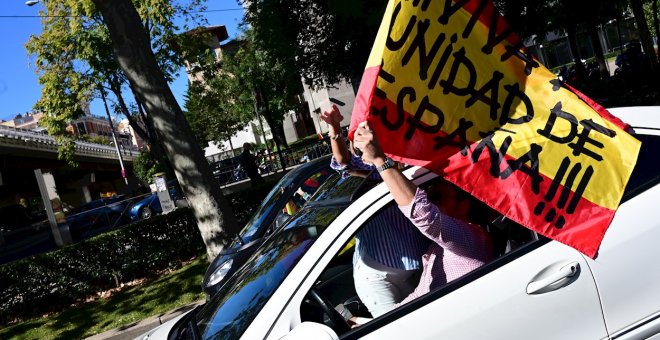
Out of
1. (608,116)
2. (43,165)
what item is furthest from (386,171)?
(43,165)

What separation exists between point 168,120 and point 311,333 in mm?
6038

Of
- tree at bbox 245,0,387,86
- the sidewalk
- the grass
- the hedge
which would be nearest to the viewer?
the sidewalk

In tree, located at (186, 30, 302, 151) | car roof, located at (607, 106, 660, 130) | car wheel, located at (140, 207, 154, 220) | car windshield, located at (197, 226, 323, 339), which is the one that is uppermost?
tree, located at (186, 30, 302, 151)

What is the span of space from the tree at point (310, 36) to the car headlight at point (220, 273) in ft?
31.6

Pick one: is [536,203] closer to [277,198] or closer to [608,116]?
[608,116]

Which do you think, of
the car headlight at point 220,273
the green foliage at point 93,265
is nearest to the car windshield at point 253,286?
the car headlight at point 220,273

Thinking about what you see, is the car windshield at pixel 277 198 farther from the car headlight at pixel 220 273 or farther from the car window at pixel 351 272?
the car window at pixel 351 272

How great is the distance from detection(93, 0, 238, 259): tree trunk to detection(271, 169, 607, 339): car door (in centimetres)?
560

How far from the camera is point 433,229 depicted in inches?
102

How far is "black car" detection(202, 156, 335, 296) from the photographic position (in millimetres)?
5355

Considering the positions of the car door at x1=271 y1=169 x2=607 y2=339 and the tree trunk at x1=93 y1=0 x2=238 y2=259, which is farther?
the tree trunk at x1=93 y1=0 x2=238 y2=259

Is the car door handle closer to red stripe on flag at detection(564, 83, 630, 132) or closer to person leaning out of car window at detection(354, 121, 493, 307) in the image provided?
person leaning out of car window at detection(354, 121, 493, 307)

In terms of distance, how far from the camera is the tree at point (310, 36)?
15.5 metres

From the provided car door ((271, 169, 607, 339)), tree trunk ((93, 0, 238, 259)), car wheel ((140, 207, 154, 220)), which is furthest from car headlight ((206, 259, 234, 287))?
car wheel ((140, 207, 154, 220))
